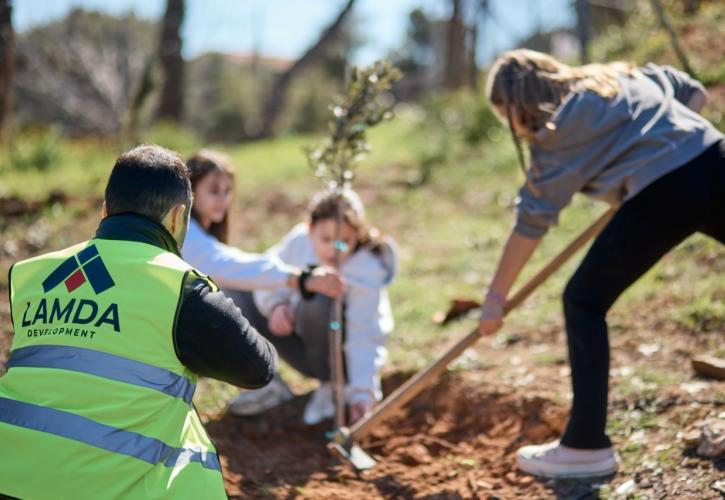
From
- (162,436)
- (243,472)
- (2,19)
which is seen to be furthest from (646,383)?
(2,19)

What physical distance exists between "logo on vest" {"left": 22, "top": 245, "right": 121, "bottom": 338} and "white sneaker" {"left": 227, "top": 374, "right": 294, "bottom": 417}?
236 cm

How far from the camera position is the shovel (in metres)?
3.78

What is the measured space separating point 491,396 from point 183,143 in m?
8.30

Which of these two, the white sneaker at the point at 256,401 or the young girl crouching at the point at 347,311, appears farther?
the white sneaker at the point at 256,401

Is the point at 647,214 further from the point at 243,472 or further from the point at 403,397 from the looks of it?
the point at 243,472

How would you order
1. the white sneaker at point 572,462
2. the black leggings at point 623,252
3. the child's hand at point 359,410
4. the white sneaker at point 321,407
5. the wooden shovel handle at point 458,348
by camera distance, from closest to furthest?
the black leggings at point 623,252 → the white sneaker at point 572,462 → the wooden shovel handle at point 458,348 → the child's hand at point 359,410 → the white sneaker at point 321,407

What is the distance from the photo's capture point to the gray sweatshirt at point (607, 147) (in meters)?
3.23

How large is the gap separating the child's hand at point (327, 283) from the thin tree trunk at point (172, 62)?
40.8 ft

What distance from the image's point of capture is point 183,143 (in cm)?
Answer: 1194

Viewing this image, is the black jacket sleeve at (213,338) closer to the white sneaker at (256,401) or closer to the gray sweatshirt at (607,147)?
the gray sweatshirt at (607,147)

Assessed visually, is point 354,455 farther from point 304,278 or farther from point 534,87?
point 534,87

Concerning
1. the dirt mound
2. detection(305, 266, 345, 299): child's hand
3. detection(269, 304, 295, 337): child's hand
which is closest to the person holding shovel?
the dirt mound

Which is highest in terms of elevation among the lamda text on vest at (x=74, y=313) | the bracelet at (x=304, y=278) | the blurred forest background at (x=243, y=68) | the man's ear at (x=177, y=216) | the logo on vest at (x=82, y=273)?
the man's ear at (x=177, y=216)

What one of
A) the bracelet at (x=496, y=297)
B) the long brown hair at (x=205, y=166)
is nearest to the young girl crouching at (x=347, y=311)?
the long brown hair at (x=205, y=166)
